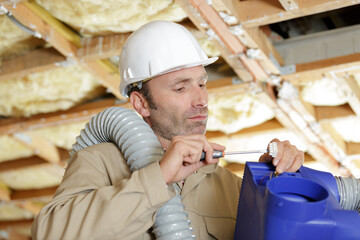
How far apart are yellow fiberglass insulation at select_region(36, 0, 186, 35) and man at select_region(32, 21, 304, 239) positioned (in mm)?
925

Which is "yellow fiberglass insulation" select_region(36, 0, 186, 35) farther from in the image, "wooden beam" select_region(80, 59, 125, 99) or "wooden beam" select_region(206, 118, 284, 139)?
"wooden beam" select_region(206, 118, 284, 139)

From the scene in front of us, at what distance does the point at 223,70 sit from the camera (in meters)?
3.60

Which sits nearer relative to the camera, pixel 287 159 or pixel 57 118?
pixel 287 159

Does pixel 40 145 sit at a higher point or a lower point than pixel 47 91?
lower

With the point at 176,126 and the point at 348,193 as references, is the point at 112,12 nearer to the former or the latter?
the point at 176,126

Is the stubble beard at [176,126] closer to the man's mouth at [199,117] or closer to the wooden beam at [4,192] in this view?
the man's mouth at [199,117]

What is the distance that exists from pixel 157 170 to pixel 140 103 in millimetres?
646

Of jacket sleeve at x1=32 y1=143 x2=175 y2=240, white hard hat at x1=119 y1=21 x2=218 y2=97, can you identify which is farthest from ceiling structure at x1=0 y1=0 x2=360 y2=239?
jacket sleeve at x1=32 y1=143 x2=175 y2=240

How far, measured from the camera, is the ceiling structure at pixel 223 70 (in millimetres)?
2871

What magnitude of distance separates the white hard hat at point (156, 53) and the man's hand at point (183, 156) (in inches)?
20.9

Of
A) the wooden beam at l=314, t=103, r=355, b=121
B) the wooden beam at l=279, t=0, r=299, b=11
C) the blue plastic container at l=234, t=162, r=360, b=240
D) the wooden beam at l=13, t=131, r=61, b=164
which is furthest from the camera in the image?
the wooden beam at l=13, t=131, r=61, b=164

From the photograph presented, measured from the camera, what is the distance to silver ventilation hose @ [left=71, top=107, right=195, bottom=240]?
4.72ft

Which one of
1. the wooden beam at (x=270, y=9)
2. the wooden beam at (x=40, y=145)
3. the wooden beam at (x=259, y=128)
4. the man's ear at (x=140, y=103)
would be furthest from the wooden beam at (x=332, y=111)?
the wooden beam at (x=40, y=145)

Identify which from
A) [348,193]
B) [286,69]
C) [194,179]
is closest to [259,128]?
[286,69]
